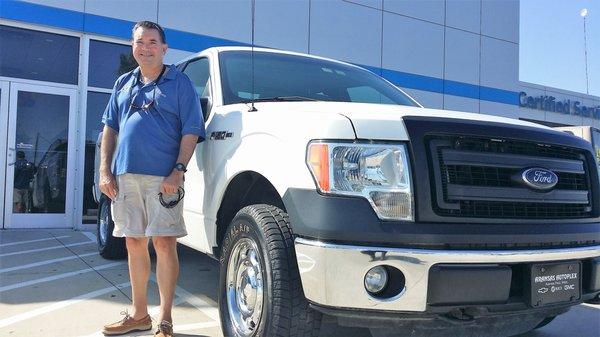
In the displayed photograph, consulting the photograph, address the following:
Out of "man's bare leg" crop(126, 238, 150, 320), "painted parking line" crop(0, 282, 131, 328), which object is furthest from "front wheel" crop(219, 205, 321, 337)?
"painted parking line" crop(0, 282, 131, 328)

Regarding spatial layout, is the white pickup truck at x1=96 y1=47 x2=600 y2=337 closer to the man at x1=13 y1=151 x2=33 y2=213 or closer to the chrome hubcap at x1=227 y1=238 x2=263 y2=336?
the chrome hubcap at x1=227 y1=238 x2=263 y2=336

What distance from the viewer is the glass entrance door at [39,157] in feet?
27.8

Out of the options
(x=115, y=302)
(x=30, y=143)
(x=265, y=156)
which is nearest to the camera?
(x=265, y=156)

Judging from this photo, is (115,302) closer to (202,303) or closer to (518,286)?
(202,303)

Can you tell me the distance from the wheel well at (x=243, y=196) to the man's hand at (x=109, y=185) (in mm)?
667

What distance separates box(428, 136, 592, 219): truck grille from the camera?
2.42 meters

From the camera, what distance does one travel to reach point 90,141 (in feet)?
29.6

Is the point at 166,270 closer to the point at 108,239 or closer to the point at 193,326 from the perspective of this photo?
the point at 193,326

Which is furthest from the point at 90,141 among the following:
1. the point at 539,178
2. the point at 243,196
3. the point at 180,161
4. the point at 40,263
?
the point at 539,178

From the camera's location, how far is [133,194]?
326cm

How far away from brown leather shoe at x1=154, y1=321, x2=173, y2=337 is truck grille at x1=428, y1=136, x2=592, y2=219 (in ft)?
6.12

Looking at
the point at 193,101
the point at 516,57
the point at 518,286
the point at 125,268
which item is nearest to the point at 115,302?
the point at 125,268

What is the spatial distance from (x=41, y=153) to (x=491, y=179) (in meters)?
8.15

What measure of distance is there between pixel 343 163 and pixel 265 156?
1.75 feet
